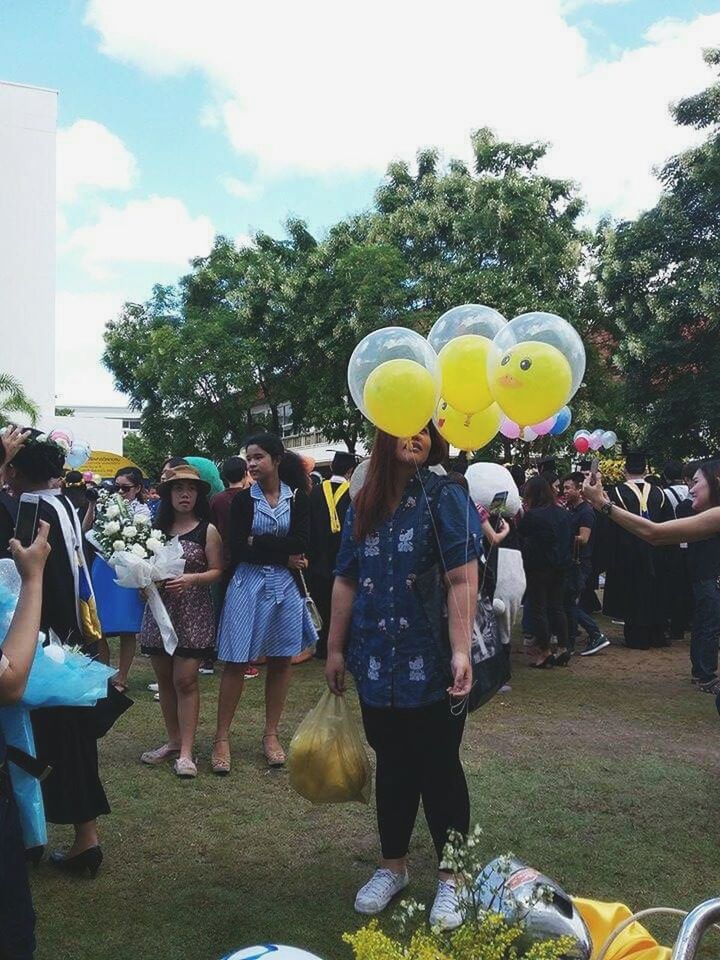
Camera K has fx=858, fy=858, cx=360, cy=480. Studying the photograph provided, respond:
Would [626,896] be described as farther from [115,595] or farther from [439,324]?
[115,595]

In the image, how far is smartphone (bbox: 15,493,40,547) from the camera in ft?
6.80

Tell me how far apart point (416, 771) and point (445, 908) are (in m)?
A: 0.47

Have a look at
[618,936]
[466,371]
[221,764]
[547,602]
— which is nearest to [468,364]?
[466,371]

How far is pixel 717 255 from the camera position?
17422mm

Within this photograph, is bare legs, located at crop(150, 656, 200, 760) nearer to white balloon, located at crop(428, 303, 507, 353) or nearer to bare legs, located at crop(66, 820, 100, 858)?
bare legs, located at crop(66, 820, 100, 858)

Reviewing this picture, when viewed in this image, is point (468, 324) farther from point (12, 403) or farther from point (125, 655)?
point (12, 403)

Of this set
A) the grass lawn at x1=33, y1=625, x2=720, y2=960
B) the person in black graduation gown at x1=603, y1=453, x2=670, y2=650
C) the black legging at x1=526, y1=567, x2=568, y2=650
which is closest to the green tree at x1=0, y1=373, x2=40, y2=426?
the person in black graduation gown at x1=603, y1=453, x2=670, y2=650

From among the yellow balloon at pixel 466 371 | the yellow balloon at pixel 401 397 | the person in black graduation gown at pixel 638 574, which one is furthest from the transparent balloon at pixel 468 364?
the person in black graduation gown at pixel 638 574

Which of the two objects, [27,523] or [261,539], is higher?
[27,523]

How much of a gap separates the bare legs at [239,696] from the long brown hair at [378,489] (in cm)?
175

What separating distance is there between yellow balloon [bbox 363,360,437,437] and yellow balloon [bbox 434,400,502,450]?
661 millimetres

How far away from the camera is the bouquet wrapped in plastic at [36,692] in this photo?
226 centimetres

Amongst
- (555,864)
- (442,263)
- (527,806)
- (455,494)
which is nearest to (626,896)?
(555,864)

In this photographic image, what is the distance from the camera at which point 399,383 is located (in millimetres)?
3021
